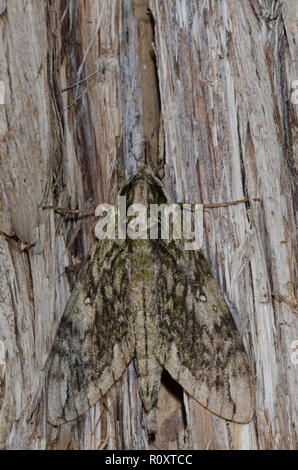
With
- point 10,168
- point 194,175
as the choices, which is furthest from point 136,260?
point 10,168

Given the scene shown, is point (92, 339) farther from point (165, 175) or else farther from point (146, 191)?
point (165, 175)

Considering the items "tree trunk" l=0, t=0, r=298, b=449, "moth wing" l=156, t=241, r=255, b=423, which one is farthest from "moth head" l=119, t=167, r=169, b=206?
"moth wing" l=156, t=241, r=255, b=423

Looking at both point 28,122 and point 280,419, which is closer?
point 280,419

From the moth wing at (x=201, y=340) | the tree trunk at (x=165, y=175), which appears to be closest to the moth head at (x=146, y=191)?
the tree trunk at (x=165, y=175)

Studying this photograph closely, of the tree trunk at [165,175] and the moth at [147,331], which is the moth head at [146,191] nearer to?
the moth at [147,331]

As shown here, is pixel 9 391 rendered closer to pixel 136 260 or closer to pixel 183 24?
pixel 136 260

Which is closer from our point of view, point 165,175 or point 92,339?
point 92,339

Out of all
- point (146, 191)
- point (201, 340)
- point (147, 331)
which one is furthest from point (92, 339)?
point (146, 191)

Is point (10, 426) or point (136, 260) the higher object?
point (136, 260)
